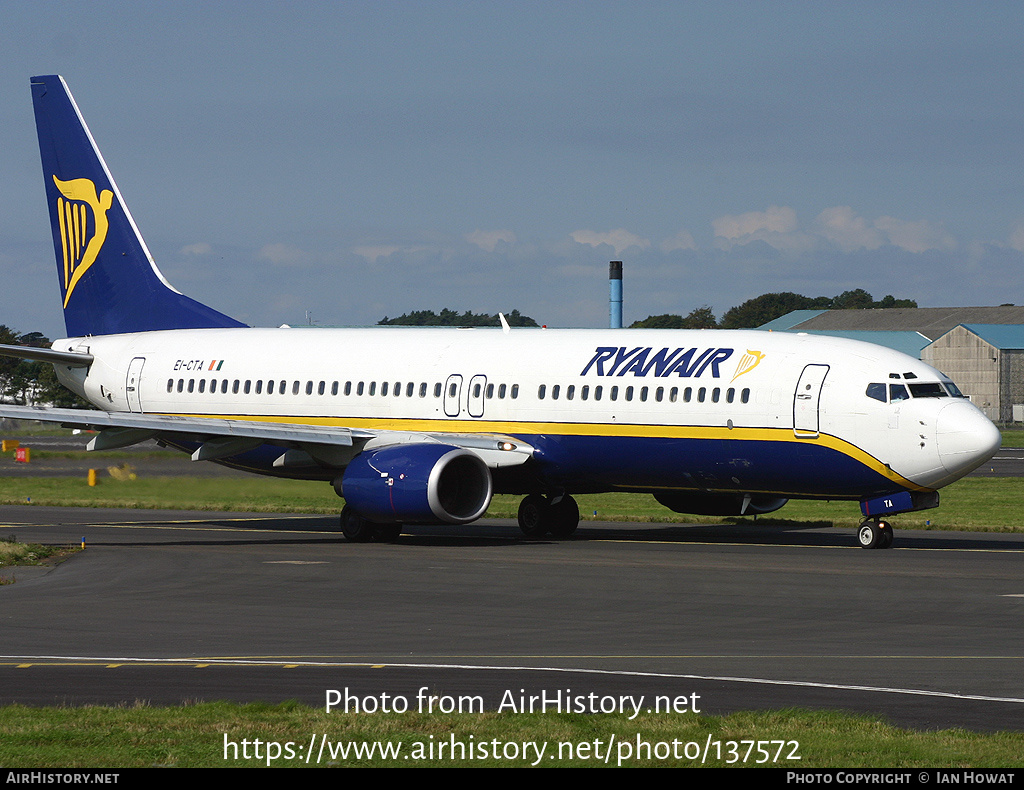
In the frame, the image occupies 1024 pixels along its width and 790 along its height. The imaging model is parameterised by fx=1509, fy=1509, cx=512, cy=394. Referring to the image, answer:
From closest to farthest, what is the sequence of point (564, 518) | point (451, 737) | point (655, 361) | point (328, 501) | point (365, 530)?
point (451, 737)
point (655, 361)
point (365, 530)
point (564, 518)
point (328, 501)

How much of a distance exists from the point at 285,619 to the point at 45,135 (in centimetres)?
2630

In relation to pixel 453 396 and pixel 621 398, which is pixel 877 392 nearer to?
pixel 621 398

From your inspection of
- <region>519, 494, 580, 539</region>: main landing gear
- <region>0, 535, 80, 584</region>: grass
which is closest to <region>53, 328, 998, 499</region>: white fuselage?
<region>519, 494, 580, 539</region>: main landing gear

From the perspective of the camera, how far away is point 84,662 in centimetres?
1714

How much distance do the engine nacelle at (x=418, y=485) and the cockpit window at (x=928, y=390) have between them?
924 centimetres

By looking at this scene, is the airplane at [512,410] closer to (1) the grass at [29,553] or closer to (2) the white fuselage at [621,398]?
(2) the white fuselage at [621,398]

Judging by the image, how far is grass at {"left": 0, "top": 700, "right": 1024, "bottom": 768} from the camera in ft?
38.6

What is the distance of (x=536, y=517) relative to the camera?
118ft

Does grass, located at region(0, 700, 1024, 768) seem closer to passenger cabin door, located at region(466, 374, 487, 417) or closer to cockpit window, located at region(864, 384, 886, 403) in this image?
cockpit window, located at region(864, 384, 886, 403)

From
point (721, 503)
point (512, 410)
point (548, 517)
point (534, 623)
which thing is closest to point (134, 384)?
point (512, 410)

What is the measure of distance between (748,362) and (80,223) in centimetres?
2125

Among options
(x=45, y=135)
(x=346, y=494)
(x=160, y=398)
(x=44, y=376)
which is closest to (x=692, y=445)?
(x=346, y=494)

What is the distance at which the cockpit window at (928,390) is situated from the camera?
100 ft

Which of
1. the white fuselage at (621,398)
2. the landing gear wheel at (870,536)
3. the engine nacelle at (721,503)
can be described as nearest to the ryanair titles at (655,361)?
the white fuselage at (621,398)
